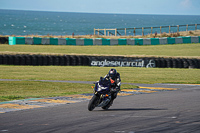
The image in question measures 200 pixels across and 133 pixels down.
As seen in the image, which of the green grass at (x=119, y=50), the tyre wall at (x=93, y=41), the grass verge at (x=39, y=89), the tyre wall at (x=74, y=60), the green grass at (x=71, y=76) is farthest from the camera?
the tyre wall at (x=93, y=41)

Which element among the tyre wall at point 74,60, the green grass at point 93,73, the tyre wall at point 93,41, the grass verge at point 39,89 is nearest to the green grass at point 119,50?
the tyre wall at point 93,41

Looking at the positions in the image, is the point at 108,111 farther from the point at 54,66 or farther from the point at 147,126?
the point at 54,66

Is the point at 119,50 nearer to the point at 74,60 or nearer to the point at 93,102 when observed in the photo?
the point at 74,60

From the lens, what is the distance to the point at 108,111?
11.3 metres

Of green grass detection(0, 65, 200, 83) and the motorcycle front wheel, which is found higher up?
green grass detection(0, 65, 200, 83)

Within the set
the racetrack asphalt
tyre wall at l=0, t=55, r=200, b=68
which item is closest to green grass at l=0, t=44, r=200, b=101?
tyre wall at l=0, t=55, r=200, b=68

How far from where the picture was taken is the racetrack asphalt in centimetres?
827

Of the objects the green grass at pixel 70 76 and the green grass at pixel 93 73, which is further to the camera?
the green grass at pixel 93 73

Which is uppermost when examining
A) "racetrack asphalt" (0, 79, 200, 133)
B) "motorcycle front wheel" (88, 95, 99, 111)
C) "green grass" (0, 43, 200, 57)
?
"green grass" (0, 43, 200, 57)

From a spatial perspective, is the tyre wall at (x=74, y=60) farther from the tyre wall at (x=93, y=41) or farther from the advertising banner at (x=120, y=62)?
the tyre wall at (x=93, y=41)

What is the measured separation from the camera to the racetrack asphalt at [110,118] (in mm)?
8266

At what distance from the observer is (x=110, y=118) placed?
9.77 m

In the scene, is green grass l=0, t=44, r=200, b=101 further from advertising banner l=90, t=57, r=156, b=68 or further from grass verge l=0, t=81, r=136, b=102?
advertising banner l=90, t=57, r=156, b=68

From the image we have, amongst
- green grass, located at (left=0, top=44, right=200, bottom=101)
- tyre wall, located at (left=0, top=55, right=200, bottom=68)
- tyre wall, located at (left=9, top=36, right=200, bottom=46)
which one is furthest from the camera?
tyre wall, located at (left=9, top=36, right=200, bottom=46)
